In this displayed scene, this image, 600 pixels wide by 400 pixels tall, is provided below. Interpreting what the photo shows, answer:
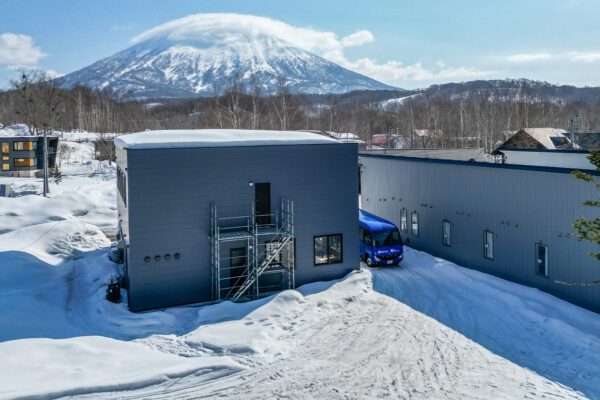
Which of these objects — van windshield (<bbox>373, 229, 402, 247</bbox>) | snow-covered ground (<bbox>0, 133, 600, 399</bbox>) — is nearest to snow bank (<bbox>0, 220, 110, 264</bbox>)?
snow-covered ground (<bbox>0, 133, 600, 399</bbox>)

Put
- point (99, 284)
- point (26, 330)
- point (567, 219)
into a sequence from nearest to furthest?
point (26, 330) < point (567, 219) < point (99, 284)

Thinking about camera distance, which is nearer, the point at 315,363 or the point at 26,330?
the point at 315,363

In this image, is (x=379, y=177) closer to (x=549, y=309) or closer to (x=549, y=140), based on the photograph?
(x=549, y=309)

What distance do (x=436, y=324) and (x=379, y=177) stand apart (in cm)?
1343

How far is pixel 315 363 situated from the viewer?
11062 millimetres

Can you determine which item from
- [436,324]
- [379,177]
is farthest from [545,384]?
[379,177]

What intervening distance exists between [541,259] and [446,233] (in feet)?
16.8

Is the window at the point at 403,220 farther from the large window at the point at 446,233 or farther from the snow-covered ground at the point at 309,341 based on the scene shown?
the snow-covered ground at the point at 309,341

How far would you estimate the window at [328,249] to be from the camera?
17.4 metres

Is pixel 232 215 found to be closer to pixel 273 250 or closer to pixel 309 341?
pixel 273 250

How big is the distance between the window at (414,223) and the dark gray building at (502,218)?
2.0 inches

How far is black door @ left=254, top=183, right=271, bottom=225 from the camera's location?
1659 cm

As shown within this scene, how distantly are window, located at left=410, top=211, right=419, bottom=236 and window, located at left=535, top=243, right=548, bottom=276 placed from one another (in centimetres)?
715

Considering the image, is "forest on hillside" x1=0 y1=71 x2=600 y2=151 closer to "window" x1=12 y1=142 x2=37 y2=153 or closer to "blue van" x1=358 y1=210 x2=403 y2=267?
"window" x1=12 y1=142 x2=37 y2=153
